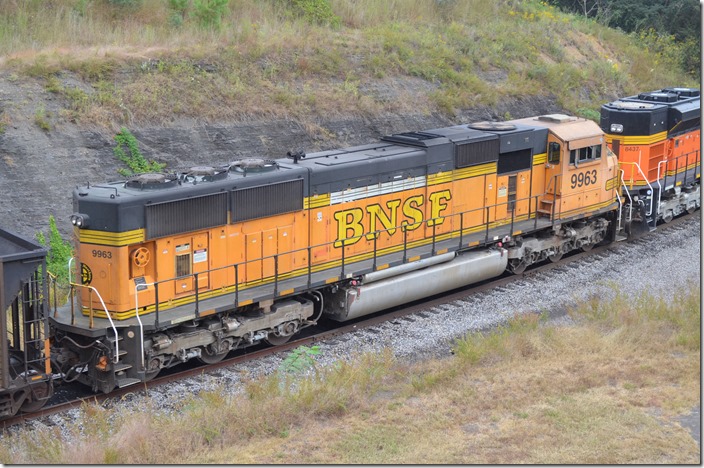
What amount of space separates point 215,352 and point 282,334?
4.20 feet

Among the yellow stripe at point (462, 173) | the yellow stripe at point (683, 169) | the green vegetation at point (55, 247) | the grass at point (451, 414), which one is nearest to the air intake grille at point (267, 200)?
the grass at point (451, 414)

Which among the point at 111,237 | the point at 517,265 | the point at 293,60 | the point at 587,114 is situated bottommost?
the point at 517,265

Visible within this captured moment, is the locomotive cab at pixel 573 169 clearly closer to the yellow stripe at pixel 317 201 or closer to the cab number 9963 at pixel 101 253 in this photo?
the yellow stripe at pixel 317 201

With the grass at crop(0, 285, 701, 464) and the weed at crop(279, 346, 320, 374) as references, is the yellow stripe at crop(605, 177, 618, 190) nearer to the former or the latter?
the grass at crop(0, 285, 701, 464)

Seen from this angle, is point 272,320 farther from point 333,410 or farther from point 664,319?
point 664,319

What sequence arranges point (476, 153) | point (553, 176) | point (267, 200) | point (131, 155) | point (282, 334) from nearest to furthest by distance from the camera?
point (267, 200), point (282, 334), point (476, 153), point (553, 176), point (131, 155)

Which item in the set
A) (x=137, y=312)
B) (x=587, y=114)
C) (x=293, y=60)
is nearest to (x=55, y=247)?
(x=137, y=312)

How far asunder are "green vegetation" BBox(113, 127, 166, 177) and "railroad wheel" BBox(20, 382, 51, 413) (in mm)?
8330

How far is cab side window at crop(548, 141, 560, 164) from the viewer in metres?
18.5

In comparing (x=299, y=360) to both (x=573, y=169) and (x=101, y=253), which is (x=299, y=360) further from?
(x=573, y=169)

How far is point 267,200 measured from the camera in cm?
1402

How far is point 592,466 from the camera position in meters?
8.91

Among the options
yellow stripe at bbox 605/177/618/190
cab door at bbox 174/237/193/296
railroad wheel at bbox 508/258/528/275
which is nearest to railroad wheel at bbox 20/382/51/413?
cab door at bbox 174/237/193/296

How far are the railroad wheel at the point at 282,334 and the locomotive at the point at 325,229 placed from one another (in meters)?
0.02
